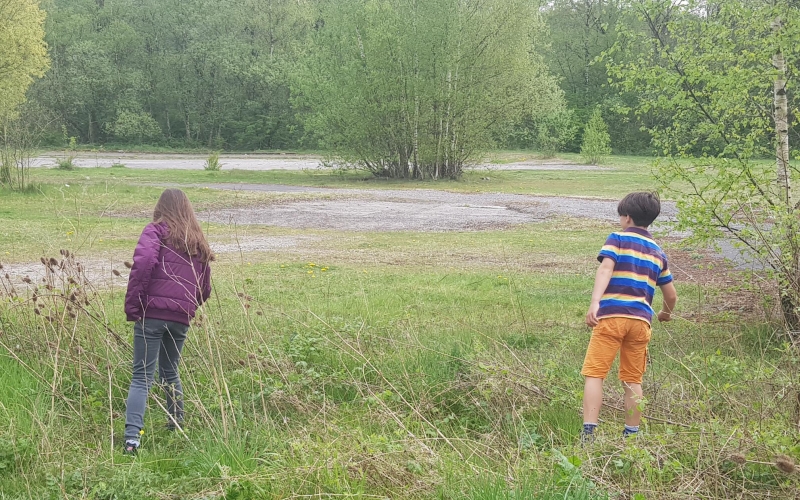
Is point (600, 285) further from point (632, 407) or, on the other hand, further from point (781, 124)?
point (781, 124)

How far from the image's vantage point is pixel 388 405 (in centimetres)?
480

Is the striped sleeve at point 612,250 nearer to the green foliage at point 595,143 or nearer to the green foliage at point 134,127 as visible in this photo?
the green foliage at point 595,143

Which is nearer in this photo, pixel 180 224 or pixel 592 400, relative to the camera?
pixel 592 400

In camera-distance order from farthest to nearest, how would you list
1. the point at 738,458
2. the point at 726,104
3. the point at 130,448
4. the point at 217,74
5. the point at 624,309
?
the point at 217,74
the point at 726,104
the point at 624,309
the point at 130,448
the point at 738,458

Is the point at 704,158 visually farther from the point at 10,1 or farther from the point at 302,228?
the point at 10,1

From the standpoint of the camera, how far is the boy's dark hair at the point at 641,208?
4395 millimetres

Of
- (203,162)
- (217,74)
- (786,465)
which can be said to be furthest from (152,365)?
(217,74)

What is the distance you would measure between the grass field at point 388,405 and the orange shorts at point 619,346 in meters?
0.26

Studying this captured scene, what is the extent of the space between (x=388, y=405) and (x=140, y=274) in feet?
5.95

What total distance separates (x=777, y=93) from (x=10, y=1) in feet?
108

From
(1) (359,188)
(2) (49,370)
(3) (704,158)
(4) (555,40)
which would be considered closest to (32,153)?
(1) (359,188)

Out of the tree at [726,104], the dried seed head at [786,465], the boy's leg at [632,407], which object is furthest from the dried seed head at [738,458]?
the tree at [726,104]

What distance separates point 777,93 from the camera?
6805 mm

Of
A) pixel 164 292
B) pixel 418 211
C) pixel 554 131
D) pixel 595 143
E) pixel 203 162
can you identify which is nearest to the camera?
pixel 164 292
